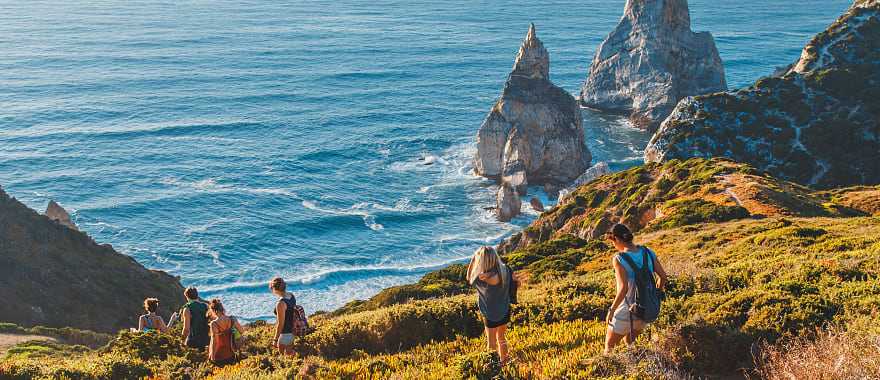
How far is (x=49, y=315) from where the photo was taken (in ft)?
108

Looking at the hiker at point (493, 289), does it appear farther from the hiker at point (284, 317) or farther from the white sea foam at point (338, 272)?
the white sea foam at point (338, 272)

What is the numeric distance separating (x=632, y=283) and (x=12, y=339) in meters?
23.4

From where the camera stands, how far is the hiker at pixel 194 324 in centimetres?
1462

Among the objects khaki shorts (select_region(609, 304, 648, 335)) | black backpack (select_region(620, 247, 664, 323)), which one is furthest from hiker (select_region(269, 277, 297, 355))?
black backpack (select_region(620, 247, 664, 323))

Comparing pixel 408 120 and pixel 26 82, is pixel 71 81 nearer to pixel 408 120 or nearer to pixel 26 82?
pixel 26 82

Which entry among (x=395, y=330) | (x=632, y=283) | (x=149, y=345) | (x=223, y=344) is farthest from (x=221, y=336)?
(x=632, y=283)

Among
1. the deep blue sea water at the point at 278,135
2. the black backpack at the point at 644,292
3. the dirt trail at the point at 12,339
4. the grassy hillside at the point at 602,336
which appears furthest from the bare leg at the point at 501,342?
the deep blue sea water at the point at 278,135

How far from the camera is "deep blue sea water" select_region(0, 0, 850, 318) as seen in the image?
60.0m

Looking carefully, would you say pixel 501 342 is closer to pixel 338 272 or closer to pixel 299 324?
pixel 299 324

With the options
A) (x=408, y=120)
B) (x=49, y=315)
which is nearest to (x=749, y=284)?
(x=49, y=315)

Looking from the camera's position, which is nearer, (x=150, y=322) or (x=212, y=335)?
(x=212, y=335)

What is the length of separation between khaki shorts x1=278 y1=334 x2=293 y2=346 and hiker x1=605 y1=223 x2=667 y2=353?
6.21 metres

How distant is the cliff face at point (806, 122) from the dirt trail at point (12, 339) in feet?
148

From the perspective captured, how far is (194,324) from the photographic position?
579 inches
